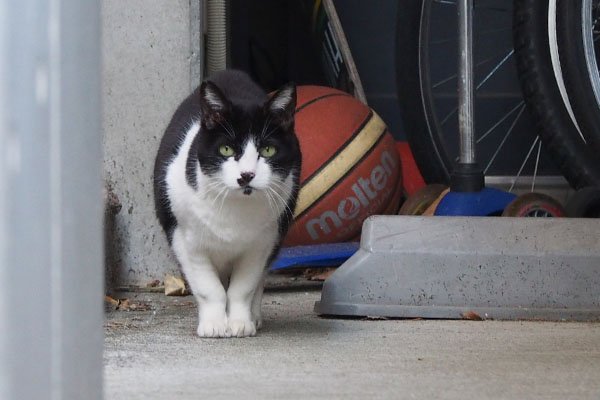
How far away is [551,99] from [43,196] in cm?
238

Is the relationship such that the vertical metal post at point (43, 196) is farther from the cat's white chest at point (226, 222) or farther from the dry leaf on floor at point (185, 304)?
the dry leaf on floor at point (185, 304)

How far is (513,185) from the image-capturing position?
167 inches

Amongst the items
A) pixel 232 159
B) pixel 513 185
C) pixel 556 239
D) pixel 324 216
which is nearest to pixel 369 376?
pixel 232 159

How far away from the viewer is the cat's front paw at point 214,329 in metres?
2.29

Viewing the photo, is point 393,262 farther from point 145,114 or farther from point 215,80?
point 145,114

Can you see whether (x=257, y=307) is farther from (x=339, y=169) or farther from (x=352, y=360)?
(x=339, y=169)

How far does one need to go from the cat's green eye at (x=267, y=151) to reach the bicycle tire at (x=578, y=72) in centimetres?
113

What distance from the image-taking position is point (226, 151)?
222cm

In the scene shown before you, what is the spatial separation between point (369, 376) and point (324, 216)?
4.57 feet

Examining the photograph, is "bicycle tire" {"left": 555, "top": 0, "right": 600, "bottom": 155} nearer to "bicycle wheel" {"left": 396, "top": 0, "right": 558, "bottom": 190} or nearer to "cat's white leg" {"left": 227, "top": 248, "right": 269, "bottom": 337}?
"cat's white leg" {"left": 227, "top": 248, "right": 269, "bottom": 337}

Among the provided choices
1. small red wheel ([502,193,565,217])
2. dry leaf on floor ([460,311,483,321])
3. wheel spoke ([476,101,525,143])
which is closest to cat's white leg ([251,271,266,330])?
dry leaf on floor ([460,311,483,321])

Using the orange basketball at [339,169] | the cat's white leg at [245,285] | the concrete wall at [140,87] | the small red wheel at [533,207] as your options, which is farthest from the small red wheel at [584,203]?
the concrete wall at [140,87]

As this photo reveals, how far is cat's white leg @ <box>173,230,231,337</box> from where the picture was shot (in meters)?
2.30

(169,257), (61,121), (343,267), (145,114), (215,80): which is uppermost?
(61,121)
